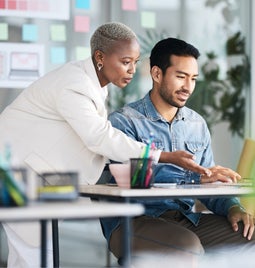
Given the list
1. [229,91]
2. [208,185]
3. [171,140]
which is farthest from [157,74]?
[229,91]

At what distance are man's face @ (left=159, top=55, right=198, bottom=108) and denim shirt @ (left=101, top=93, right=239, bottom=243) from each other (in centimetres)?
7

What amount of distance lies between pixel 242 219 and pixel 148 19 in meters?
2.31

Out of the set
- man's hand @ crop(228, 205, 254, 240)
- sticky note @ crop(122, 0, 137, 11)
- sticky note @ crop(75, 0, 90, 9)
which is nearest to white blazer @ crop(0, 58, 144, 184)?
man's hand @ crop(228, 205, 254, 240)

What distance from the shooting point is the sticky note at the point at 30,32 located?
5426 mm

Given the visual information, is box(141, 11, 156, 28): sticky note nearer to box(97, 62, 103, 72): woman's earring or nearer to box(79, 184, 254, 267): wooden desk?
Result: box(97, 62, 103, 72): woman's earring

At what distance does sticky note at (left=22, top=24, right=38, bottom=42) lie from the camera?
5426mm

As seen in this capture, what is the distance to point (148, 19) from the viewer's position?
5.75 meters

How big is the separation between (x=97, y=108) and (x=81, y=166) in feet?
0.81

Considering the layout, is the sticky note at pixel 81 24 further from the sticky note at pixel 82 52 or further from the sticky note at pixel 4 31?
the sticky note at pixel 4 31

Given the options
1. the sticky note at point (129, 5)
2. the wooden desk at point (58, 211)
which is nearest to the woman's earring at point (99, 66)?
the wooden desk at point (58, 211)

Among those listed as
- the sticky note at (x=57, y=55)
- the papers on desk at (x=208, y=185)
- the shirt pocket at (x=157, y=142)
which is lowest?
the papers on desk at (x=208, y=185)

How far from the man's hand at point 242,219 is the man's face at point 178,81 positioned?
52 cm

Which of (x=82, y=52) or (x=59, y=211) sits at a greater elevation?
(x=59, y=211)

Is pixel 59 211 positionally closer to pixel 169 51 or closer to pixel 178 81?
pixel 178 81
